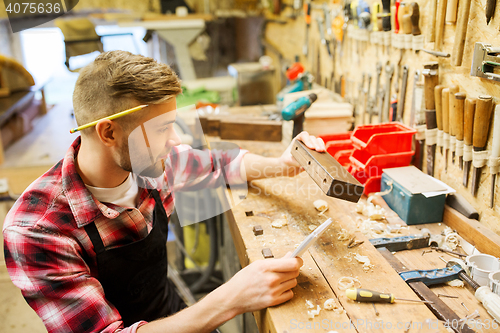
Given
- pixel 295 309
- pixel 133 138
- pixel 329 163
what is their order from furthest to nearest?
pixel 329 163 < pixel 133 138 < pixel 295 309

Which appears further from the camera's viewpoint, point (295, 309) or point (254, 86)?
point (254, 86)

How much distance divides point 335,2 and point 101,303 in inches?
93.8

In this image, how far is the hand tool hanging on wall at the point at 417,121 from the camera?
1635 millimetres

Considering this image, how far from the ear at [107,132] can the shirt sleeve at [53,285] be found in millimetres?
304

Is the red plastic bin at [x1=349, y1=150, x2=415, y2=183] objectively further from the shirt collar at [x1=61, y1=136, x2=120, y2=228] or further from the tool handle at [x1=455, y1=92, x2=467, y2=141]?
the shirt collar at [x1=61, y1=136, x2=120, y2=228]

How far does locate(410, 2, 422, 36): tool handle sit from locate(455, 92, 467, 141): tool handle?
45 centimetres

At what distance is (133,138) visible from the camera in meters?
1.11

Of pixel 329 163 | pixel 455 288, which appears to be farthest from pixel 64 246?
pixel 455 288

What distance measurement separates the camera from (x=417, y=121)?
1654 mm

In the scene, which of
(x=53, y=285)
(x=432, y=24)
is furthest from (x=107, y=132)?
(x=432, y=24)

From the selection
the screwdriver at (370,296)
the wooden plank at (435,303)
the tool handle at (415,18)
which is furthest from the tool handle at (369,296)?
the tool handle at (415,18)

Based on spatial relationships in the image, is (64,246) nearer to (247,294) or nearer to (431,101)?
(247,294)

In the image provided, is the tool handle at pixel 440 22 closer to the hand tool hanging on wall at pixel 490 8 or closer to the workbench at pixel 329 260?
the hand tool hanging on wall at pixel 490 8

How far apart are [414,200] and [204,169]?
0.89 m
